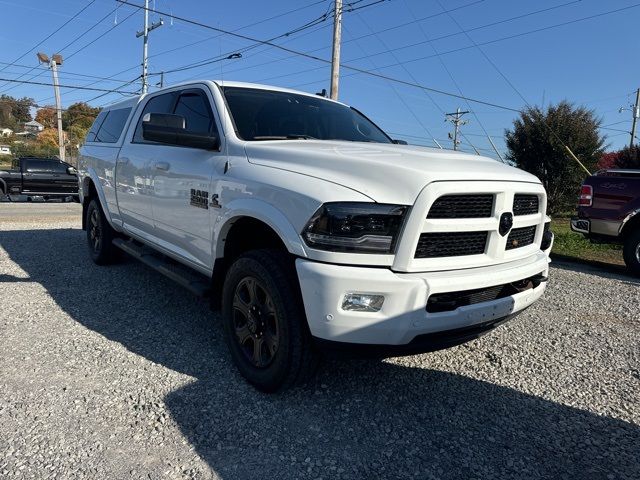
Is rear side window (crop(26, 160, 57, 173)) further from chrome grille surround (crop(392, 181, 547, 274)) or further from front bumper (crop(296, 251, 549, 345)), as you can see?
chrome grille surround (crop(392, 181, 547, 274))

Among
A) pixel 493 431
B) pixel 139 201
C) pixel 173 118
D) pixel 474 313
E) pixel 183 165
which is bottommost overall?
pixel 493 431

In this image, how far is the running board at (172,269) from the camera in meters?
3.73

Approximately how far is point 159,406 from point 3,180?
18.4 meters

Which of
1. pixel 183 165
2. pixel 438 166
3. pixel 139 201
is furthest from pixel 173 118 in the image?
pixel 438 166

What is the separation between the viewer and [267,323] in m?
3.06

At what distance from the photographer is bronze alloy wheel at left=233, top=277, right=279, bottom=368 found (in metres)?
3.02

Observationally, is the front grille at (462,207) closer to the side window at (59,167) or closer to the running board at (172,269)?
the running board at (172,269)

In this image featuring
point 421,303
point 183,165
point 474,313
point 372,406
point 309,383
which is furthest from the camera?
point 183,165

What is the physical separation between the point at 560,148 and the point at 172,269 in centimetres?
1585

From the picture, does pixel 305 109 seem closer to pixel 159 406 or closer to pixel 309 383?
pixel 309 383

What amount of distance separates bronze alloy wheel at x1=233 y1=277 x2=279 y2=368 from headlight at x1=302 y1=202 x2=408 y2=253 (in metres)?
0.60

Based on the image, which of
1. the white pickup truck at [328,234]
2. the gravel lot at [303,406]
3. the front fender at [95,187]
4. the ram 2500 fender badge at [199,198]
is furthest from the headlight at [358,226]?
the front fender at [95,187]

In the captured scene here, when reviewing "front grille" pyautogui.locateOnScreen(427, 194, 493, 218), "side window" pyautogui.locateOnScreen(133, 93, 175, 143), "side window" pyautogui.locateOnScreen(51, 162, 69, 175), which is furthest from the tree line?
"front grille" pyautogui.locateOnScreen(427, 194, 493, 218)

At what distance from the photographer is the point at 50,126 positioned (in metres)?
86.2
